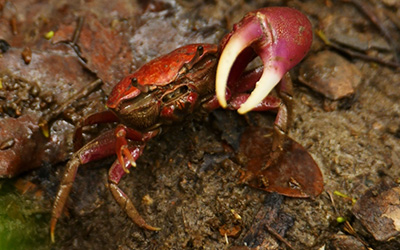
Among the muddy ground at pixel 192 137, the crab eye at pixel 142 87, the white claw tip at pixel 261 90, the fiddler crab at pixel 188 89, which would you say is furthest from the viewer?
the muddy ground at pixel 192 137

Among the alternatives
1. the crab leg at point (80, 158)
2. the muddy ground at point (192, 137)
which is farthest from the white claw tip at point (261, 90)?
the crab leg at point (80, 158)

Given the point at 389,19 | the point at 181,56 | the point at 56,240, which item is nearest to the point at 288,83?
the point at 181,56

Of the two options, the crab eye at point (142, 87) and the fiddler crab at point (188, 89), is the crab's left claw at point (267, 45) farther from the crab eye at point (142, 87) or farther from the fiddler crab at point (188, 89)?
the crab eye at point (142, 87)

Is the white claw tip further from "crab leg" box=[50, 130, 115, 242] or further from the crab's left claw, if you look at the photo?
"crab leg" box=[50, 130, 115, 242]

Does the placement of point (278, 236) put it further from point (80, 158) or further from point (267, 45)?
point (80, 158)

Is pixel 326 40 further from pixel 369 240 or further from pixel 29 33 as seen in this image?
pixel 29 33
